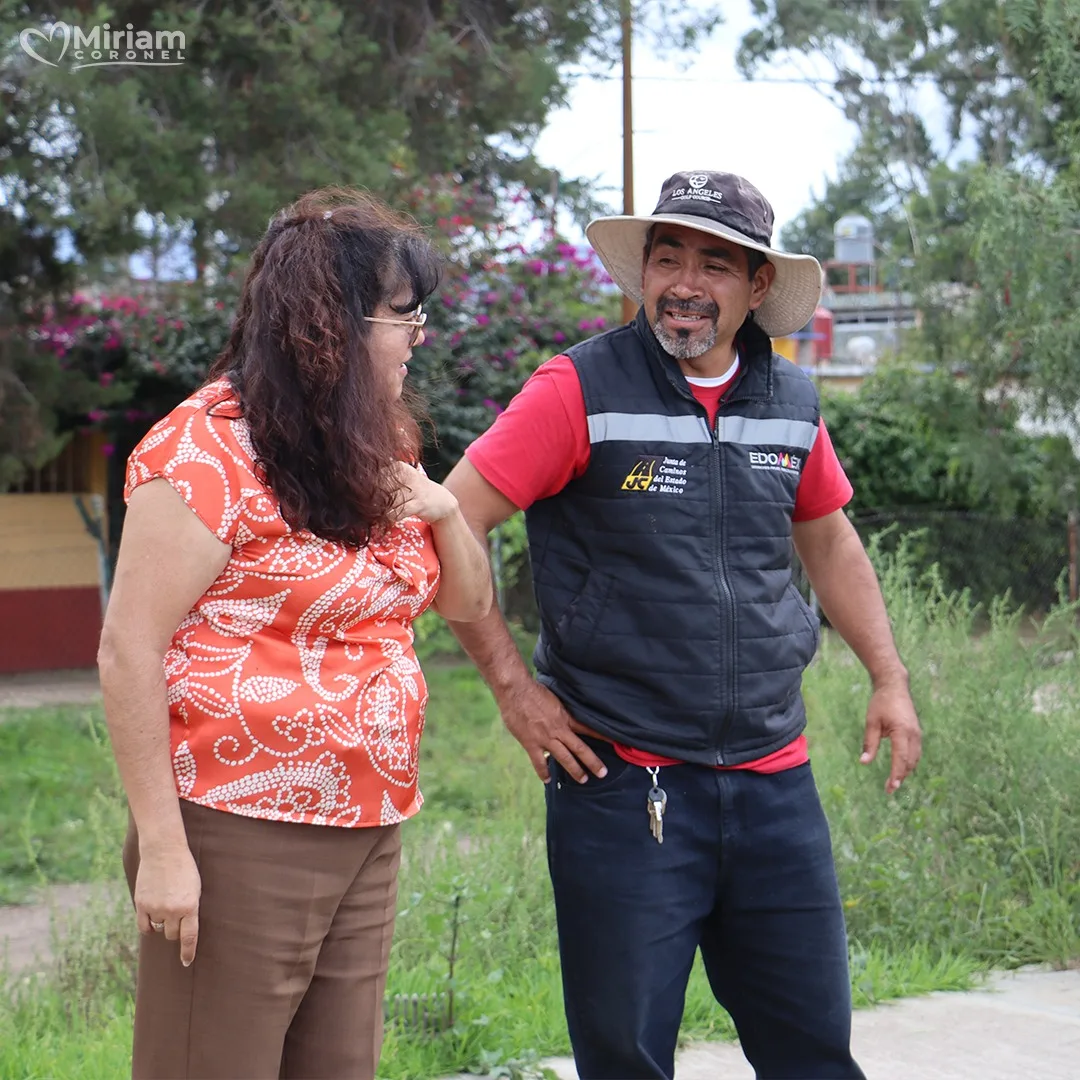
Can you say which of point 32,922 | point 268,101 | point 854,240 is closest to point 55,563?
point 268,101

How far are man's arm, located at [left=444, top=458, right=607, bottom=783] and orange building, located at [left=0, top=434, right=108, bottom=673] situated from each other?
453 inches

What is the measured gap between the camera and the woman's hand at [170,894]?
6.60ft

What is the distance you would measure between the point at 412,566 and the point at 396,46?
33.1ft

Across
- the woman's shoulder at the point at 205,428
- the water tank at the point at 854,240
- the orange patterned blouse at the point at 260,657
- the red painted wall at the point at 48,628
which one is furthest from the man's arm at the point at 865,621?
the water tank at the point at 854,240

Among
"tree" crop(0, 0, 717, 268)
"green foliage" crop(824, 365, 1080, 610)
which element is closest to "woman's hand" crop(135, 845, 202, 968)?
"tree" crop(0, 0, 717, 268)

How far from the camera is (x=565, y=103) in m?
11.9

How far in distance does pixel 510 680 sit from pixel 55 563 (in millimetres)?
11792

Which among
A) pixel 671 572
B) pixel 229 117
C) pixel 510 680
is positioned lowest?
pixel 510 680

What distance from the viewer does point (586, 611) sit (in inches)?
106

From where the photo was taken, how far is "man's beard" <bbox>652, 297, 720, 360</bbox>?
9.16ft

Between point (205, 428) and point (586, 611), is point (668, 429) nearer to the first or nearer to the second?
point (586, 611)

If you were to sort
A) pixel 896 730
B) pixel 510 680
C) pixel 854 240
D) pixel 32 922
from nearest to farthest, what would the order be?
1. pixel 510 680
2. pixel 896 730
3. pixel 32 922
4. pixel 854 240

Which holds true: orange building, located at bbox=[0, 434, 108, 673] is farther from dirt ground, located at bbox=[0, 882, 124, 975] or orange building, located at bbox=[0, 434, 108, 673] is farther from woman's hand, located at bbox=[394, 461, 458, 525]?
woman's hand, located at bbox=[394, 461, 458, 525]

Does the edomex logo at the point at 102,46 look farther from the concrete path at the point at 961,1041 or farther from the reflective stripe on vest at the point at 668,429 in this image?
the concrete path at the point at 961,1041
